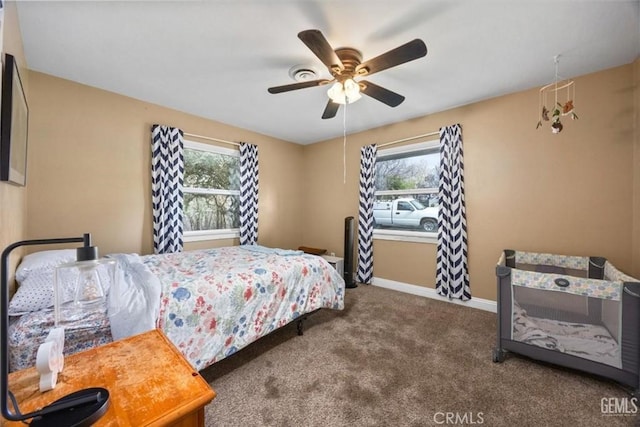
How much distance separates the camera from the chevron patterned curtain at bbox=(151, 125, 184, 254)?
119 inches

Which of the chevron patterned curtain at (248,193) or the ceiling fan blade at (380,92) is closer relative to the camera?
the ceiling fan blade at (380,92)

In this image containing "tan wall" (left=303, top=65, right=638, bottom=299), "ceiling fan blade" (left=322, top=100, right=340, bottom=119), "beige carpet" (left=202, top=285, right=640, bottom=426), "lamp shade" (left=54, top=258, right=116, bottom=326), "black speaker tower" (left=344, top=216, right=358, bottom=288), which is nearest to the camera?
"lamp shade" (left=54, top=258, right=116, bottom=326)

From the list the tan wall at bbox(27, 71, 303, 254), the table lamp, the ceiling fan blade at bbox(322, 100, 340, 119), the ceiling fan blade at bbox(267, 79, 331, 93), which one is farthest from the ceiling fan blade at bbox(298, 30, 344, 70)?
the tan wall at bbox(27, 71, 303, 254)

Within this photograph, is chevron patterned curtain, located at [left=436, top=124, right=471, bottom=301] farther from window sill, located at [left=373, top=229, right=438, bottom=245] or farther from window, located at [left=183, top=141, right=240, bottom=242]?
window, located at [left=183, top=141, right=240, bottom=242]

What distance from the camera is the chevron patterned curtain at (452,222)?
A: 3084mm

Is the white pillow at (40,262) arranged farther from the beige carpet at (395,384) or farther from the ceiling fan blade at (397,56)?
the ceiling fan blade at (397,56)

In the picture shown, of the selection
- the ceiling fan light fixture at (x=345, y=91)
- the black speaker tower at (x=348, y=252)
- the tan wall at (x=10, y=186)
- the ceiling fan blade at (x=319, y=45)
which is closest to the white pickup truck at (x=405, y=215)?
the black speaker tower at (x=348, y=252)

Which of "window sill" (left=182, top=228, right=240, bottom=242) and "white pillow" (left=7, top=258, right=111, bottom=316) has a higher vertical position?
"window sill" (left=182, top=228, right=240, bottom=242)

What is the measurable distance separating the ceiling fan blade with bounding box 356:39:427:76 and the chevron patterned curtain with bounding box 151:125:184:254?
2444mm

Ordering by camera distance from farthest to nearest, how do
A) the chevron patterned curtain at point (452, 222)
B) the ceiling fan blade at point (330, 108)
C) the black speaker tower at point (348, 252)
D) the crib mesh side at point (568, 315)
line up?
the black speaker tower at point (348, 252) → the chevron patterned curtain at point (452, 222) → the ceiling fan blade at point (330, 108) → the crib mesh side at point (568, 315)

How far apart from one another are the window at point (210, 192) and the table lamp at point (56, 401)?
291 cm

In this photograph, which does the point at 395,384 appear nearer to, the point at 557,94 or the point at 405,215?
the point at 405,215

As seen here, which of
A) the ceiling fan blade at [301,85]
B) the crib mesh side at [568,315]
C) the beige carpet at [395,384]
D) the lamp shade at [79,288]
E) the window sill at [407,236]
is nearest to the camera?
the lamp shade at [79,288]

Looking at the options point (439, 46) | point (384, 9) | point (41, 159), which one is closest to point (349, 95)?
point (384, 9)
